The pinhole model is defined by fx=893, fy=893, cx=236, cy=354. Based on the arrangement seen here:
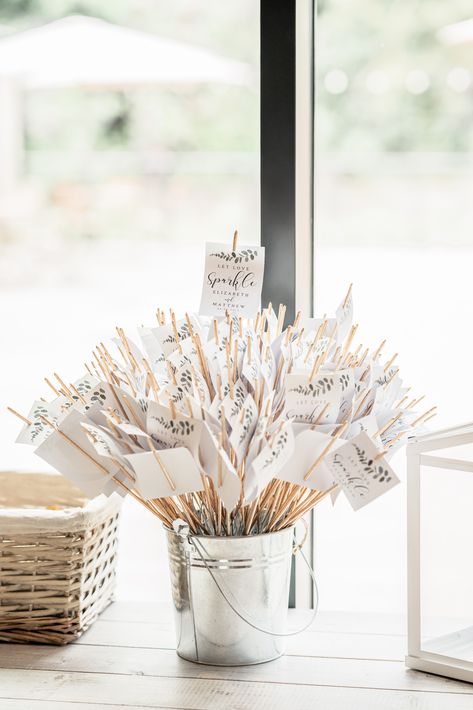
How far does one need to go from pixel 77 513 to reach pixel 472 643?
47 centimetres

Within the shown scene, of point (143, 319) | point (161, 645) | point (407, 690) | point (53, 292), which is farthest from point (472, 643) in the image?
point (53, 292)

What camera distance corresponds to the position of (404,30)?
127cm

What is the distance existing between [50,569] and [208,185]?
63cm

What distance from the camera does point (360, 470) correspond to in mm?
897

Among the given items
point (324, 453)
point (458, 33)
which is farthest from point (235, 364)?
point (458, 33)

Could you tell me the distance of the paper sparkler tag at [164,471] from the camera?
0.88 meters

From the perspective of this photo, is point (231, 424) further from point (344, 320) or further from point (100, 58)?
point (100, 58)

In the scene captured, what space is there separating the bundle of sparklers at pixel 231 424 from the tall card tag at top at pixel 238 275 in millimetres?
22

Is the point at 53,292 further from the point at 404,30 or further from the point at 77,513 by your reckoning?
the point at 404,30

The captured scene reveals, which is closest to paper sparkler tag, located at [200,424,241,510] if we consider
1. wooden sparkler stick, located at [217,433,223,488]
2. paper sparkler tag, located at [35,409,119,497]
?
wooden sparkler stick, located at [217,433,223,488]

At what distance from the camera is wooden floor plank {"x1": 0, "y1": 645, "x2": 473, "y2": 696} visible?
3.23ft

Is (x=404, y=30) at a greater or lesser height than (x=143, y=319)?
greater

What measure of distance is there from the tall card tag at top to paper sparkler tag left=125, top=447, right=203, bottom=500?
23 centimetres

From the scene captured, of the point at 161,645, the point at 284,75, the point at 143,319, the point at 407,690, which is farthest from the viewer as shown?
the point at 143,319
